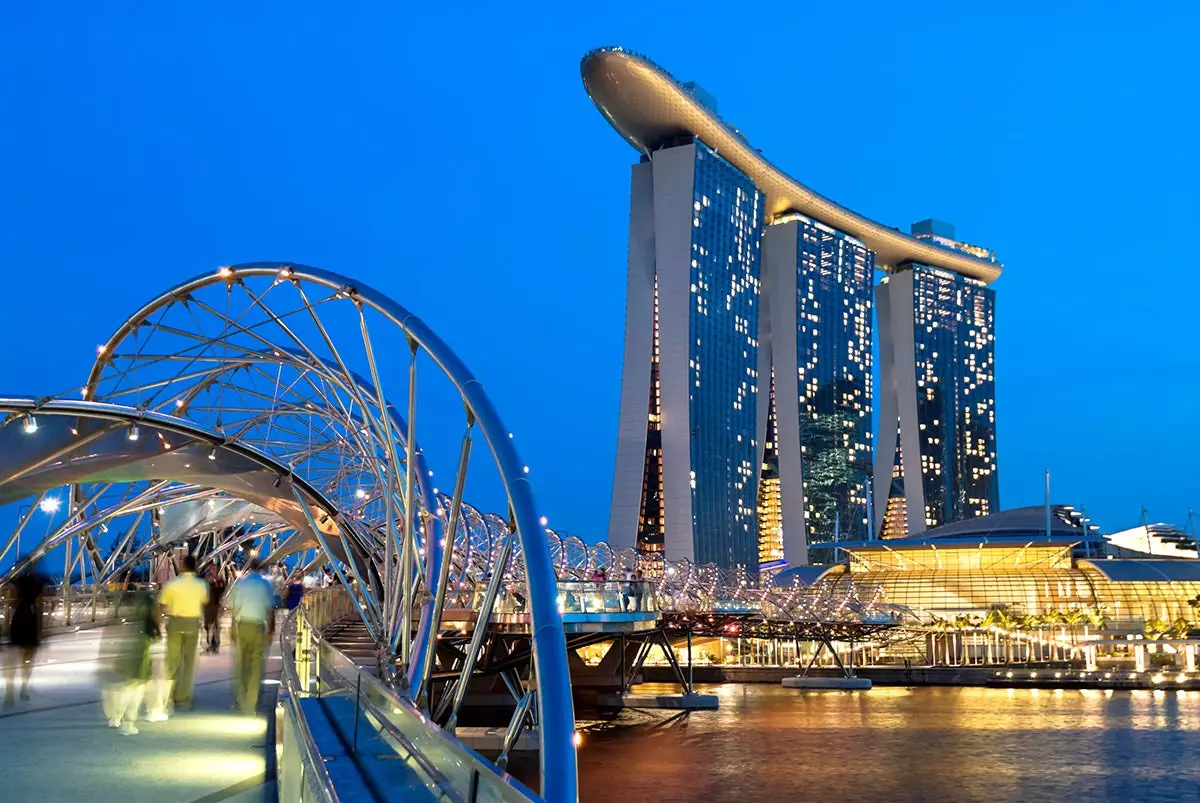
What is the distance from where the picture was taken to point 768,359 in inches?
6344

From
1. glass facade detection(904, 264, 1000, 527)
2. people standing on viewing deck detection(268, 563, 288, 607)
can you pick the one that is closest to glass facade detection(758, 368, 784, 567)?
glass facade detection(904, 264, 1000, 527)

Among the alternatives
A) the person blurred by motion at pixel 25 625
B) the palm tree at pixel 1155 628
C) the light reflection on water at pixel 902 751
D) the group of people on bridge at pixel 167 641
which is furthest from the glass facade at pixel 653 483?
the group of people on bridge at pixel 167 641

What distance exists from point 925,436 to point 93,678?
576 feet

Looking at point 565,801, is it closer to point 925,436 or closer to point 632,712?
point 632,712

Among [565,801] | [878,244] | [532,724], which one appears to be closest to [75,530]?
[532,724]

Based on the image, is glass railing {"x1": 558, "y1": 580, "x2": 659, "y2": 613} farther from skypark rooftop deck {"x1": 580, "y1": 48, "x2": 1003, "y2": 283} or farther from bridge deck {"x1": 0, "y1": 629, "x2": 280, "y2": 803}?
skypark rooftop deck {"x1": 580, "y1": 48, "x2": 1003, "y2": 283}

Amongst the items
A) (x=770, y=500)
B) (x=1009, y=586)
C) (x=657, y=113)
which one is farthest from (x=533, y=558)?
(x=770, y=500)

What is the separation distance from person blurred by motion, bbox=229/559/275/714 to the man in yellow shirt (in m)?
0.59

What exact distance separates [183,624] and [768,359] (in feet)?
483

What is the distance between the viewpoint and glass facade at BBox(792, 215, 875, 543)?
15912 cm

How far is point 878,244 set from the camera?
179m

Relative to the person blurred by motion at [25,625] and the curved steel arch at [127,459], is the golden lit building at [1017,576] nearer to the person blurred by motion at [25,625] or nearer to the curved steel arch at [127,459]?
the curved steel arch at [127,459]

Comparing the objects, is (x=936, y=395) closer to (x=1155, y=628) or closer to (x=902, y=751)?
(x=1155, y=628)

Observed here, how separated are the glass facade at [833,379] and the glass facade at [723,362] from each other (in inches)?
880
